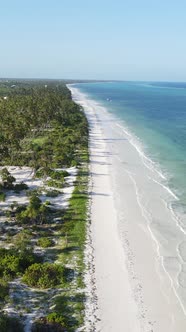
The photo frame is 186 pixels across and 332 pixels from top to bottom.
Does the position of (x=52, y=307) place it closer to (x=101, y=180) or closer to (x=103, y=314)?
(x=103, y=314)

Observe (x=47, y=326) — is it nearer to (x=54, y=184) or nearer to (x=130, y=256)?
(x=130, y=256)

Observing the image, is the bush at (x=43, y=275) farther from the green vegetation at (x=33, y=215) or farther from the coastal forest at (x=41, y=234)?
the green vegetation at (x=33, y=215)

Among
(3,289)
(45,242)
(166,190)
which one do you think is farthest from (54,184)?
(3,289)

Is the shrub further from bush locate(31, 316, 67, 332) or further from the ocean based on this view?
bush locate(31, 316, 67, 332)

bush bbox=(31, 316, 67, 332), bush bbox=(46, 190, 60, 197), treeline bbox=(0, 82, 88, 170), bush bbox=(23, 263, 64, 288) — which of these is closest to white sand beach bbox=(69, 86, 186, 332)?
bush bbox=(31, 316, 67, 332)

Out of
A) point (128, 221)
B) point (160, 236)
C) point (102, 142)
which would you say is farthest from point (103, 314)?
point (102, 142)
